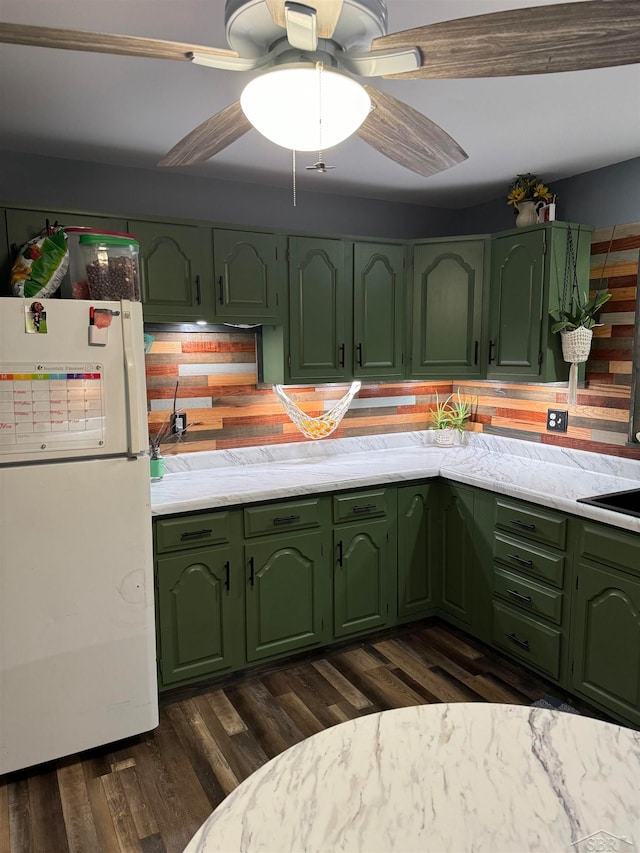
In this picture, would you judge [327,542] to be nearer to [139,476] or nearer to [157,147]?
[139,476]

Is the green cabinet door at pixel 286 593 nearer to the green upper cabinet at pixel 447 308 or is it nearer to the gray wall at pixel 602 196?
the green upper cabinet at pixel 447 308

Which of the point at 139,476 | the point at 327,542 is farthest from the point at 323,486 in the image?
the point at 139,476

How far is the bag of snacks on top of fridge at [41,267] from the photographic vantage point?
2105mm

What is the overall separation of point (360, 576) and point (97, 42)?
8.20ft

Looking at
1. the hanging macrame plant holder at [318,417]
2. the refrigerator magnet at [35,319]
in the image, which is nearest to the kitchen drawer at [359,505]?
the hanging macrame plant holder at [318,417]

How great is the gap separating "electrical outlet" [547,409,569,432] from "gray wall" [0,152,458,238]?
141 cm

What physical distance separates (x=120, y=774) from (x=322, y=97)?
2.32 m

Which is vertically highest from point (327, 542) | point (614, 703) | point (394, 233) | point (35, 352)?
point (394, 233)

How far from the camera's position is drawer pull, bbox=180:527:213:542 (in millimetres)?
2545

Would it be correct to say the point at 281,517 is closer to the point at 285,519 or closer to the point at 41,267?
the point at 285,519

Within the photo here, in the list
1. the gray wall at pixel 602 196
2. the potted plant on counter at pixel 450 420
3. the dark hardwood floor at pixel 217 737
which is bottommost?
the dark hardwood floor at pixel 217 737

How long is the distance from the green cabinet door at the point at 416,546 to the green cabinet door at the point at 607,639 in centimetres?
86

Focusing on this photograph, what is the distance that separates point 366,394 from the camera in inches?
144

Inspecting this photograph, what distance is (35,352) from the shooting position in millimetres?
2014
